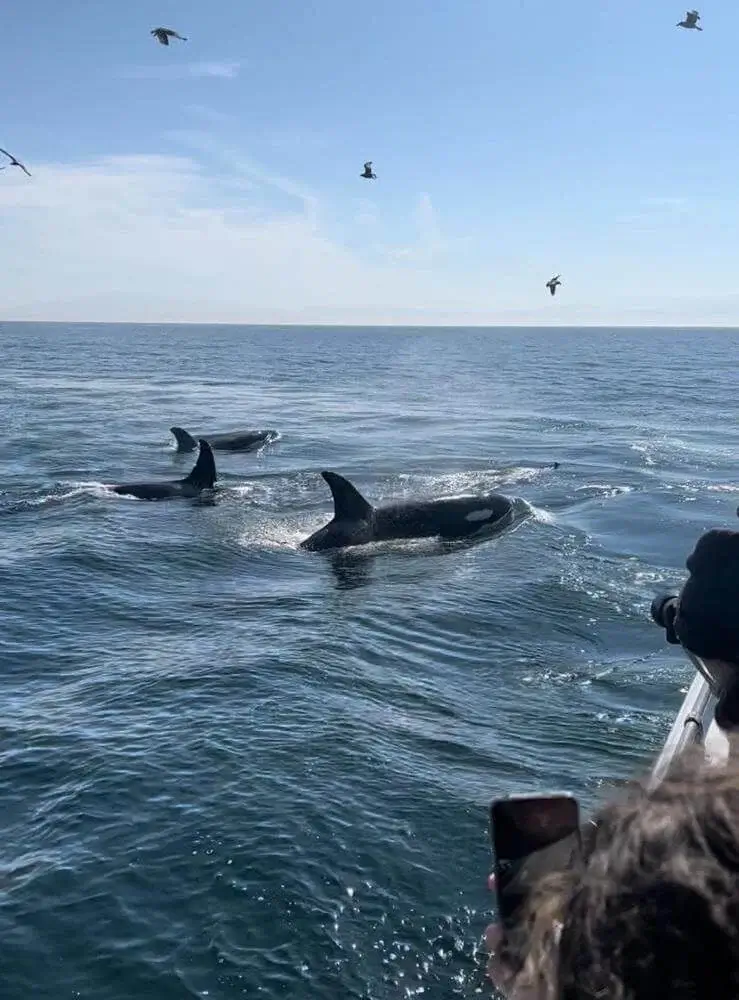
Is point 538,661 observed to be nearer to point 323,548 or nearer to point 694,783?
point 323,548

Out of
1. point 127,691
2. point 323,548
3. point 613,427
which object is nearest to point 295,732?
point 127,691

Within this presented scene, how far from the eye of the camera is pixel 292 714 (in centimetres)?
1053

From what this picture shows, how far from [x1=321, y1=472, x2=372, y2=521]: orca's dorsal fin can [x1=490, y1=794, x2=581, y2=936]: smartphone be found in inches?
653

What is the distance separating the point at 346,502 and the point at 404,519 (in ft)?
4.90

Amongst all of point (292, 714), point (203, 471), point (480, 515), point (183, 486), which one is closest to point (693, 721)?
point (292, 714)

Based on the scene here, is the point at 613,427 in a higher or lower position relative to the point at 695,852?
lower

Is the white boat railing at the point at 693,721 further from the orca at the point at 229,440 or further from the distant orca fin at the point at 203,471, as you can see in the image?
the orca at the point at 229,440

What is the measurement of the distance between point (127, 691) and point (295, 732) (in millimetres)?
2195

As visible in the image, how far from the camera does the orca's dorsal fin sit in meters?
19.3

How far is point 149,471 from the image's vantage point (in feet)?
95.5

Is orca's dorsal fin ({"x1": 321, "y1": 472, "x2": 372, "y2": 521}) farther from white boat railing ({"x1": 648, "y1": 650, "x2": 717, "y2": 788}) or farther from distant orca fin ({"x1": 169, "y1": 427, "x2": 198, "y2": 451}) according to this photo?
distant orca fin ({"x1": 169, "y1": 427, "x2": 198, "y2": 451})

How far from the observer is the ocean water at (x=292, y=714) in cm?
681

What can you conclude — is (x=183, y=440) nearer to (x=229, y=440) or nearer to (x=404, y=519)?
(x=229, y=440)

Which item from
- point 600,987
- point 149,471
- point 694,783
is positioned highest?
point 694,783
